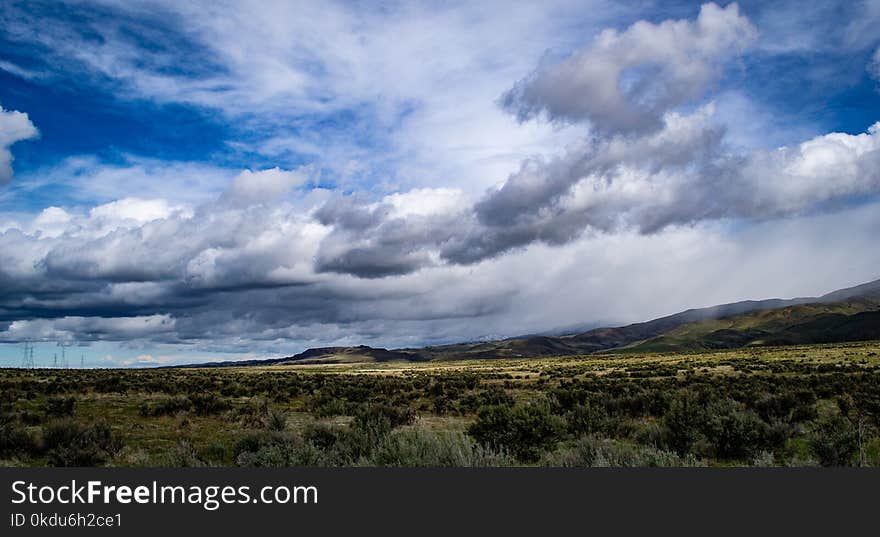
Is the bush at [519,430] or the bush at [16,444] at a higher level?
the bush at [16,444]

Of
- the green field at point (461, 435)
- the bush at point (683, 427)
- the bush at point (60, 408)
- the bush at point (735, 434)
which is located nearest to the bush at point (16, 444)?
the green field at point (461, 435)

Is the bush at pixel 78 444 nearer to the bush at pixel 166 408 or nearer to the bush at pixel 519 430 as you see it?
the bush at pixel 166 408

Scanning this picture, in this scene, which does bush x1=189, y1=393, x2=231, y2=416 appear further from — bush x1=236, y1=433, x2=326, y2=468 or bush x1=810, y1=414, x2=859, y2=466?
bush x1=810, y1=414, x2=859, y2=466

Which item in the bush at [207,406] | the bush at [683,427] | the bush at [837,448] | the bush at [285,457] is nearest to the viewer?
the bush at [285,457]

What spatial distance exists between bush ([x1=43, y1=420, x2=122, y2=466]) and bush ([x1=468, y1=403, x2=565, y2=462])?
9323 millimetres

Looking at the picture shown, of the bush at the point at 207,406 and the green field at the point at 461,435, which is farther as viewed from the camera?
the bush at the point at 207,406

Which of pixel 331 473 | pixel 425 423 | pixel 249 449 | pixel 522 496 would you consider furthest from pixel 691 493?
pixel 425 423

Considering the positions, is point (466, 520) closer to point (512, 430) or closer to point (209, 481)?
point (209, 481)

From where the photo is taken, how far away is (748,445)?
12758mm

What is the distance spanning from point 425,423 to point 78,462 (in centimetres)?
1129

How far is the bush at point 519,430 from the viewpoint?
1283 cm

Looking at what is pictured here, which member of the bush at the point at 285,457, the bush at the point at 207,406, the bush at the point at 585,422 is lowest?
the bush at the point at 585,422

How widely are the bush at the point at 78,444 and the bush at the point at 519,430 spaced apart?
367 inches

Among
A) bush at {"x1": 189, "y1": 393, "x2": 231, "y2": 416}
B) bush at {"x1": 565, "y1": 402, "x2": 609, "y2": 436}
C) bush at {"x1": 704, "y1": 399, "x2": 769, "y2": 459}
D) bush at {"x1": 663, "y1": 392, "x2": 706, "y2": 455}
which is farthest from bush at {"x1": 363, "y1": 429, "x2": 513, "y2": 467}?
bush at {"x1": 189, "y1": 393, "x2": 231, "y2": 416}
